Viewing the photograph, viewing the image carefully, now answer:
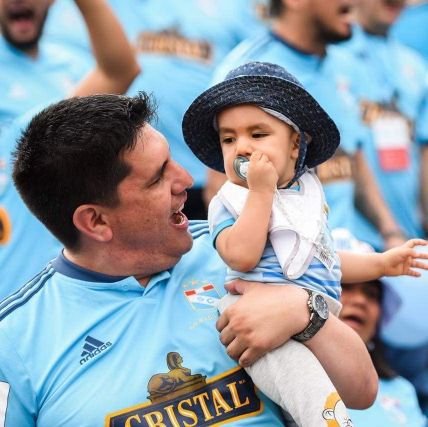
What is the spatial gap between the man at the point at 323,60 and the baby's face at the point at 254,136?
1.87m

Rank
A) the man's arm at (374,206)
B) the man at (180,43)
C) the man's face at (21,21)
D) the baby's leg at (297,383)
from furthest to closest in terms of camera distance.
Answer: the man's arm at (374,206), the man at (180,43), the man's face at (21,21), the baby's leg at (297,383)

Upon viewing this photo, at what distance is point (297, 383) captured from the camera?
2.52 meters

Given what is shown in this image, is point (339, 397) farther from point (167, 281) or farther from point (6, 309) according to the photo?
point (6, 309)

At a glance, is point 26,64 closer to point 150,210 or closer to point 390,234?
point 390,234

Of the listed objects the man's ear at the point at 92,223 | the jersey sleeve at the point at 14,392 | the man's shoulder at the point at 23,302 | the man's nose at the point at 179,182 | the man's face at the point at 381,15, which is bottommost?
the man's face at the point at 381,15

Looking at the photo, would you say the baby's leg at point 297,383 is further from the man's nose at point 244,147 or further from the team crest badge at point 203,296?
the man's nose at point 244,147

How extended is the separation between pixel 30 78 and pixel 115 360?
224 centimetres

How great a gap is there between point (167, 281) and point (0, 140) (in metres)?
1.40

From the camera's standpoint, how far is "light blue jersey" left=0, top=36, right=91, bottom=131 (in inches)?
177

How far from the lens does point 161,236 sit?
2.85 m

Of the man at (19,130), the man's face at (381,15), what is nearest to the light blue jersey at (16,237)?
the man at (19,130)

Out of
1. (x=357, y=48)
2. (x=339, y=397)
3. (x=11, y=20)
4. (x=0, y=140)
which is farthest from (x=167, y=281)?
(x=357, y=48)

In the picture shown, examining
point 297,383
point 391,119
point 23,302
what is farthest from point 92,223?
point 391,119

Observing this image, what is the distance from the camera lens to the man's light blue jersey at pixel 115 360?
105 inches
